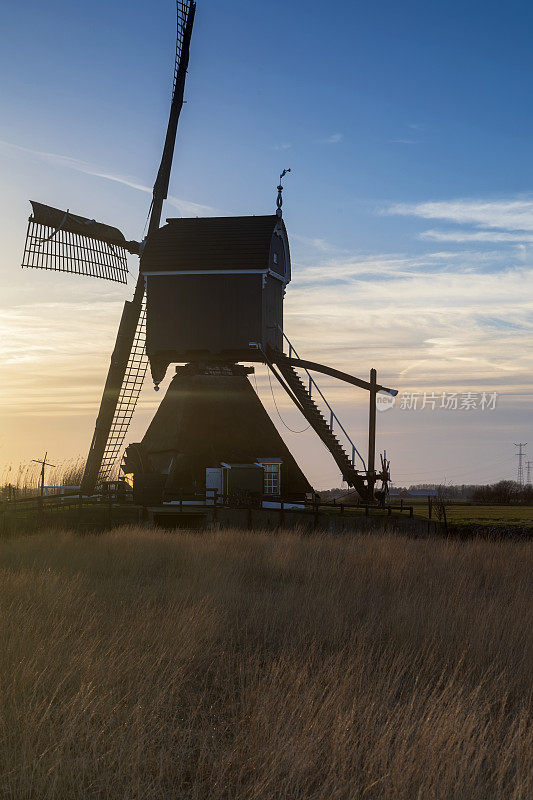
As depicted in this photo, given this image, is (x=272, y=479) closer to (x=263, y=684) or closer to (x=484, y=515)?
(x=484, y=515)

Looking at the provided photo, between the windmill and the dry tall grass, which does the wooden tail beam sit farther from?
the dry tall grass

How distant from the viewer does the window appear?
101ft

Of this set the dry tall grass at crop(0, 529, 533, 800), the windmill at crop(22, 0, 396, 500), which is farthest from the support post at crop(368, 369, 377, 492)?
the dry tall grass at crop(0, 529, 533, 800)

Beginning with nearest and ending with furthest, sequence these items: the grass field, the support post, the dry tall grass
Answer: the dry tall grass, the support post, the grass field

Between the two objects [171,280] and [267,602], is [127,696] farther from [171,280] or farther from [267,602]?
[171,280]

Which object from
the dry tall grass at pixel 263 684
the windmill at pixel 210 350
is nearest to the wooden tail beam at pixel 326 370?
the windmill at pixel 210 350

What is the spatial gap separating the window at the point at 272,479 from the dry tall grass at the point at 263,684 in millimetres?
13939

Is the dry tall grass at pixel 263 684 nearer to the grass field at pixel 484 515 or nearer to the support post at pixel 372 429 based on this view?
the support post at pixel 372 429

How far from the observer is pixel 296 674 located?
9102 millimetres

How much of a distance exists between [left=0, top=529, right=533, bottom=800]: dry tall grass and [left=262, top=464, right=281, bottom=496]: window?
13939 mm

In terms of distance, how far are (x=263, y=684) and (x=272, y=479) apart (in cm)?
2243

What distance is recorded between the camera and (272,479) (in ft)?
101

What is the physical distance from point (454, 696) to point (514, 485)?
6704 centimetres

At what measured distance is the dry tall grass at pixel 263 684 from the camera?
6.32 meters
